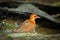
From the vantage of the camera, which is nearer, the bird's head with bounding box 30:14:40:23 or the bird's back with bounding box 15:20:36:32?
the bird's back with bounding box 15:20:36:32

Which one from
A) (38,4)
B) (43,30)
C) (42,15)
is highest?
(38,4)

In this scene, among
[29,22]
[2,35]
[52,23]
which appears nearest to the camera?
[2,35]

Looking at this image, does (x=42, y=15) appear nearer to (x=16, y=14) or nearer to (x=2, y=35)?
(x=16, y=14)

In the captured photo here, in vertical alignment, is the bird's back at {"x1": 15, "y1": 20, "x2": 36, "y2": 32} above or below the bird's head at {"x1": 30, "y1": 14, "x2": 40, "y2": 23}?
below

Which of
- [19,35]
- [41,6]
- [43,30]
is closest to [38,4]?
[41,6]

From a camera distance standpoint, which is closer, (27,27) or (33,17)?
(27,27)

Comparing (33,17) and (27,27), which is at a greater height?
(33,17)

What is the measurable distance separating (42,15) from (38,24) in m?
0.32

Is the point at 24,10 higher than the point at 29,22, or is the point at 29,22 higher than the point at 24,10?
the point at 24,10

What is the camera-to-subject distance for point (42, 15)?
764cm

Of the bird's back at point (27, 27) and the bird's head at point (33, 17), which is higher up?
the bird's head at point (33, 17)

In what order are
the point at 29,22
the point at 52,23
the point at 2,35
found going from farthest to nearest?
the point at 52,23, the point at 29,22, the point at 2,35

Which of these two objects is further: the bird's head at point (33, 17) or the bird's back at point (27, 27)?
the bird's head at point (33, 17)

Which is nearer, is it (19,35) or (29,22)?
(19,35)
